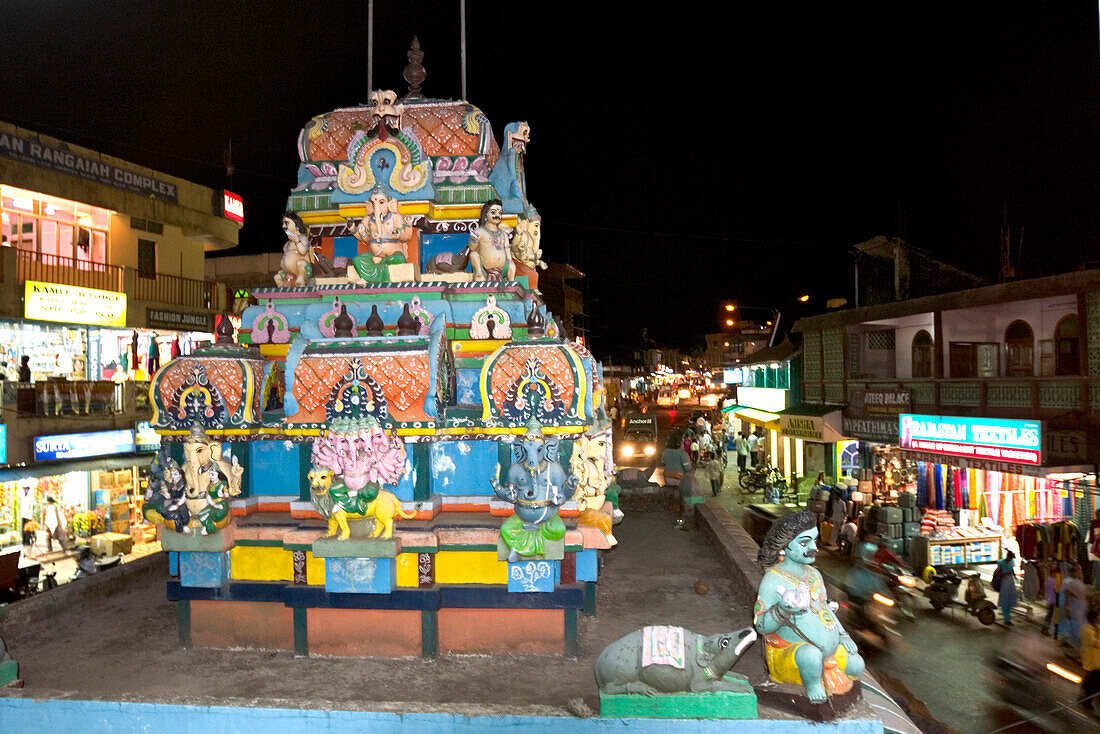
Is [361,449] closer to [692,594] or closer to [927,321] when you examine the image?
[692,594]

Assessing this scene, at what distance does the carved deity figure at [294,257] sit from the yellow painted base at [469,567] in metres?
4.47

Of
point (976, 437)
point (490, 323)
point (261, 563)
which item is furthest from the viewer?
point (976, 437)

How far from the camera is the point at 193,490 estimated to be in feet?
25.1

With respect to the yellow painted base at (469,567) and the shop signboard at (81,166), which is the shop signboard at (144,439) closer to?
the shop signboard at (81,166)

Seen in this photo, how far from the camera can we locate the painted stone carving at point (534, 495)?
7.32m

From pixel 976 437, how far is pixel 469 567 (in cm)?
1318

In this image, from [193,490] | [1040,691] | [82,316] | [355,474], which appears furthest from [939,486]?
[82,316]

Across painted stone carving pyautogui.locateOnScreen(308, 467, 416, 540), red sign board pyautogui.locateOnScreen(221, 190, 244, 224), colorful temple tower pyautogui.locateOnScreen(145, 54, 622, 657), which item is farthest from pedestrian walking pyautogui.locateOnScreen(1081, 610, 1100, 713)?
red sign board pyautogui.locateOnScreen(221, 190, 244, 224)

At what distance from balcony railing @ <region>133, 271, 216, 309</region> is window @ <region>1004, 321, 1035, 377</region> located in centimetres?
2425

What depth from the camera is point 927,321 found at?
813 inches

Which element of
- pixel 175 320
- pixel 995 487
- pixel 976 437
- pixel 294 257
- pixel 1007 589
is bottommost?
pixel 1007 589

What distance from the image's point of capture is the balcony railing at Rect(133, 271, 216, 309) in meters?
21.6

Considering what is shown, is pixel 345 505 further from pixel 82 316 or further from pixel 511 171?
pixel 82 316

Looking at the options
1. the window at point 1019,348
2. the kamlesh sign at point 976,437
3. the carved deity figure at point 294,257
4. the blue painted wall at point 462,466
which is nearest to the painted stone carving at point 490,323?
the blue painted wall at point 462,466
